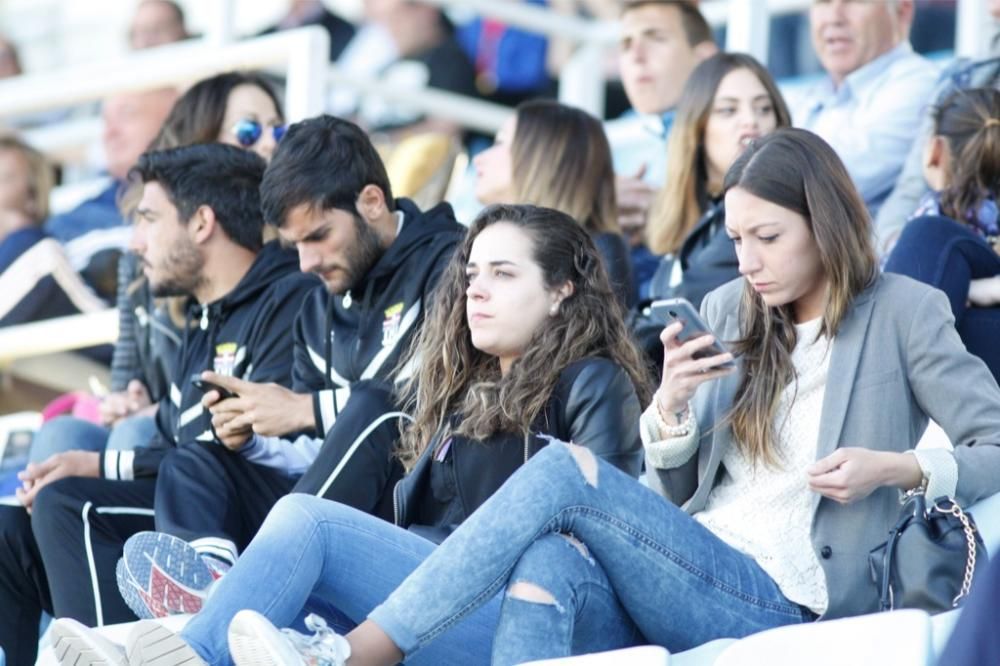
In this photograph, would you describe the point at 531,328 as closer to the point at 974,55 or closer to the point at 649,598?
the point at 649,598

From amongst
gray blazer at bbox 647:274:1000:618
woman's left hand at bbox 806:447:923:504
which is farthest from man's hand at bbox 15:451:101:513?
woman's left hand at bbox 806:447:923:504

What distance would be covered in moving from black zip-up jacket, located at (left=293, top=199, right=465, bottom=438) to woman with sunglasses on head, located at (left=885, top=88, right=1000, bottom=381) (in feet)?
3.40

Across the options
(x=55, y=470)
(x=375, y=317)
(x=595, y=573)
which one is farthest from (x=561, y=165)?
(x=595, y=573)

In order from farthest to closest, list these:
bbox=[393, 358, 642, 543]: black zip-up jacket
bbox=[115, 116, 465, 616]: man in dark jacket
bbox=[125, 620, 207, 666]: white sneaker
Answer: bbox=[115, 116, 465, 616]: man in dark jacket, bbox=[393, 358, 642, 543]: black zip-up jacket, bbox=[125, 620, 207, 666]: white sneaker

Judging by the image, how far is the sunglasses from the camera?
5.72m

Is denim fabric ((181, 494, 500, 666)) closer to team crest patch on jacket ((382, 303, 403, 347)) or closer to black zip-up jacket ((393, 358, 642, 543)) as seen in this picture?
black zip-up jacket ((393, 358, 642, 543))

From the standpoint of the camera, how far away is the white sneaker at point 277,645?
3.21 metres

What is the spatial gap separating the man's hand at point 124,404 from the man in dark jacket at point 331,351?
0.82 m

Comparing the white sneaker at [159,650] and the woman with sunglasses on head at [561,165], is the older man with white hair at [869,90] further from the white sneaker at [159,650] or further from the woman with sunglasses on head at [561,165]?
the white sneaker at [159,650]

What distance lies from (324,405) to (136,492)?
52 cm

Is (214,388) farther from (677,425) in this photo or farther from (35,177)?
(35,177)

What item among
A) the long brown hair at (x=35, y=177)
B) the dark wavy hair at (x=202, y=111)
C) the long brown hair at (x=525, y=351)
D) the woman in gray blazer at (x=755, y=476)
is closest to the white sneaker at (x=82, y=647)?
the woman in gray blazer at (x=755, y=476)

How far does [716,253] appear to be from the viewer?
16.2 feet

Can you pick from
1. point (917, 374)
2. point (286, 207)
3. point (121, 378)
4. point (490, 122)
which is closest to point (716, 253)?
point (286, 207)
